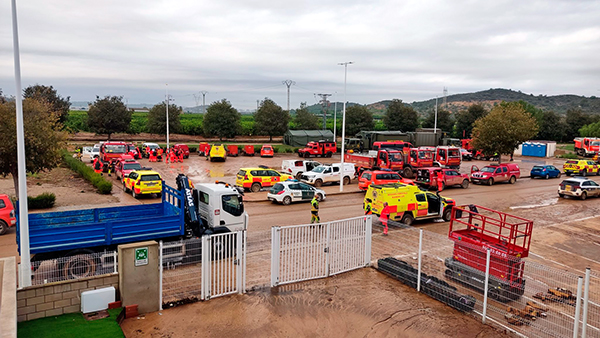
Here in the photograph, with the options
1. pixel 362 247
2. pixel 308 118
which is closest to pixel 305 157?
pixel 308 118

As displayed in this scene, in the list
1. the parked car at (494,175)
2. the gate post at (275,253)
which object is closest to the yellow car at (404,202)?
the gate post at (275,253)

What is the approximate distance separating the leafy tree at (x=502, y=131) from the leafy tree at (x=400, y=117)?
37142 millimetres

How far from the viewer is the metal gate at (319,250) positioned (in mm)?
11547

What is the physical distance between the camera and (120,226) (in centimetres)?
1208

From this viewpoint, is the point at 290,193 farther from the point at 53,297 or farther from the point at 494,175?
the point at 494,175

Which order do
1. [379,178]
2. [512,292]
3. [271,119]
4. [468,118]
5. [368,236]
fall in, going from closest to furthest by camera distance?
[512,292]
[368,236]
[379,178]
[271,119]
[468,118]

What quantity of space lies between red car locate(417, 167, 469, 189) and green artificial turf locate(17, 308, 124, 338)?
2483cm

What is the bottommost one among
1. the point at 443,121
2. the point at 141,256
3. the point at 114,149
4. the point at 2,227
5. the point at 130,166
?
the point at 2,227

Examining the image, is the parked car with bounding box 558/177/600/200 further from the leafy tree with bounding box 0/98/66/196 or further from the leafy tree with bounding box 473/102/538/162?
the leafy tree with bounding box 0/98/66/196

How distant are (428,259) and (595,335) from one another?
4710mm

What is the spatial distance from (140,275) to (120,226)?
2.84m

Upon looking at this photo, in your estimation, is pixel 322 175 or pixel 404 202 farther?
pixel 322 175

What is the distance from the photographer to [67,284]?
9.18m

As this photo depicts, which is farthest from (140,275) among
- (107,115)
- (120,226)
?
(107,115)
